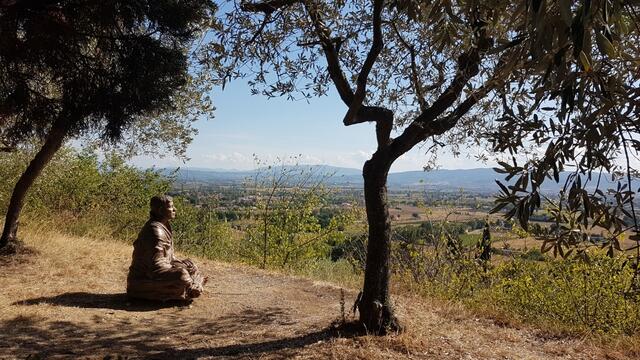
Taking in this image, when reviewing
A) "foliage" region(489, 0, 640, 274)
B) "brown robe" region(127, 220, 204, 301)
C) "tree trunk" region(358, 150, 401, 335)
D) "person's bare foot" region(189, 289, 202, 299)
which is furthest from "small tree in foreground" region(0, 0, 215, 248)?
"foliage" region(489, 0, 640, 274)

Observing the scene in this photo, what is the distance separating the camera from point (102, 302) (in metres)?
7.39

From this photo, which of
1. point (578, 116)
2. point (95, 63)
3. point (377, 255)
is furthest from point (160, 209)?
point (578, 116)

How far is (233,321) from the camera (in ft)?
22.8

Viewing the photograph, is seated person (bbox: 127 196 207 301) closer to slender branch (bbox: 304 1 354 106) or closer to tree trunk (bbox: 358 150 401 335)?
tree trunk (bbox: 358 150 401 335)

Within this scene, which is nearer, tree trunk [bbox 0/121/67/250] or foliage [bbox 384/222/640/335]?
foliage [bbox 384/222/640/335]

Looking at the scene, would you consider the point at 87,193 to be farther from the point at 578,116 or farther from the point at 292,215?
the point at 578,116

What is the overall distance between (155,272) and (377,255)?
3.34 metres

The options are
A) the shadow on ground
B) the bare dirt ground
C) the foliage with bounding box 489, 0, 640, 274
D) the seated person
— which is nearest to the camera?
the foliage with bounding box 489, 0, 640, 274

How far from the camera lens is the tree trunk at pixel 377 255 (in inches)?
238

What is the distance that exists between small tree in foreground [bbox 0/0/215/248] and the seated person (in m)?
1.44

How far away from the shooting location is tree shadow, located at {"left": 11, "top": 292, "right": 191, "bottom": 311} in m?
7.09

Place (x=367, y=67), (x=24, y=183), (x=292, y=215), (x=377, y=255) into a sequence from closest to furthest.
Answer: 1. (x=367, y=67)
2. (x=377, y=255)
3. (x=24, y=183)
4. (x=292, y=215)

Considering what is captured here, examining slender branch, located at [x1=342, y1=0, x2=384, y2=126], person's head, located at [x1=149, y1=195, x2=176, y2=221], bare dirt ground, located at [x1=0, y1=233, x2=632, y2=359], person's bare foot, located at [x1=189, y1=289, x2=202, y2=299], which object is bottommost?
bare dirt ground, located at [x1=0, y1=233, x2=632, y2=359]

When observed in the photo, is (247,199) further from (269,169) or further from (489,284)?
(489,284)
